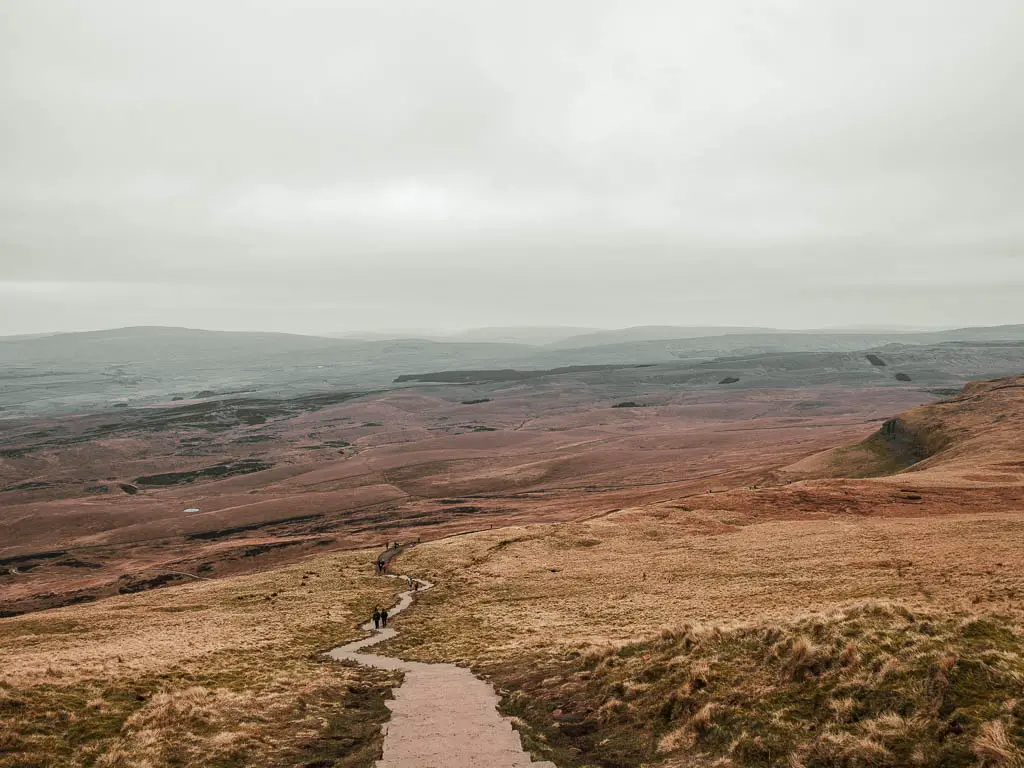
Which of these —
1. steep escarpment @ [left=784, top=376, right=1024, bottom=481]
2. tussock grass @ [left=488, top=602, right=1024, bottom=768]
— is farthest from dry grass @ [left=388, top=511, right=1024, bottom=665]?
steep escarpment @ [left=784, top=376, right=1024, bottom=481]

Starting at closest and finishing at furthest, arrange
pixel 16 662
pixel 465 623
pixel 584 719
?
1. pixel 584 719
2. pixel 16 662
3. pixel 465 623

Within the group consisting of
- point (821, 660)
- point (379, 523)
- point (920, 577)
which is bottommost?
point (379, 523)

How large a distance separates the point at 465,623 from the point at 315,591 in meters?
18.1

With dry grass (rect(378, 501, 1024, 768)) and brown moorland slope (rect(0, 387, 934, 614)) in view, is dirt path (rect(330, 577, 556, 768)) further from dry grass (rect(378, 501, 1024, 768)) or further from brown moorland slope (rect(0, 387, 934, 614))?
brown moorland slope (rect(0, 387, 934, 614))

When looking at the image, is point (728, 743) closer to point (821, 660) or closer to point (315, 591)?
point (821, 660)

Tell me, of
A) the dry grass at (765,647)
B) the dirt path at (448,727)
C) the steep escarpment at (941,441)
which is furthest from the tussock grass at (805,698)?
the steep escarpment at (941,441)

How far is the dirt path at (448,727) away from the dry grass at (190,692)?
77 cm

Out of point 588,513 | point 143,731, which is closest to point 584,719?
point 143,731

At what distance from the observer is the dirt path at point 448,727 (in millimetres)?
16312

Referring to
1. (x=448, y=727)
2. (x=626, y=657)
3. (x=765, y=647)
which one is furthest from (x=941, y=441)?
(x=448, y=727)

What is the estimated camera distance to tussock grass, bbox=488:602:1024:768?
43.3 ft

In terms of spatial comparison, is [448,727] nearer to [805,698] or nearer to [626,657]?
[626,657]

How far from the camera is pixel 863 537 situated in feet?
146

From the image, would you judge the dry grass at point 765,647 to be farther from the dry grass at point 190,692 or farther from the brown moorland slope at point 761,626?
the dry grass at point 190,692
